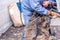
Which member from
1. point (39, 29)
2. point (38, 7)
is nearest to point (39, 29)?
point (39, 29)

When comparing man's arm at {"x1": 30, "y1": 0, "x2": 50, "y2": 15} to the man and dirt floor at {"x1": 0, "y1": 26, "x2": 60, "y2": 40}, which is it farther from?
dirt floor at {"x1": 0, "y1": 26, "x2": 60, "y2": 40}

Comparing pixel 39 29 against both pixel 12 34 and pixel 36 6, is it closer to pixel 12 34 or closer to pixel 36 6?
pixel 36 6

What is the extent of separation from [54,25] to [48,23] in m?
0.10

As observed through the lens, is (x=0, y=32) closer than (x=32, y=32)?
No

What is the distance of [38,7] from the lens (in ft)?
6.80

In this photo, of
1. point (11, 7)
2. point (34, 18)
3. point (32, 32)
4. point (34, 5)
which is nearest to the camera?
point (32, 32)

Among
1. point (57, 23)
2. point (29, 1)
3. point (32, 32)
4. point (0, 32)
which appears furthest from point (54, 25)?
point (0, 32)

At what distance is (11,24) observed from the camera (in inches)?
206

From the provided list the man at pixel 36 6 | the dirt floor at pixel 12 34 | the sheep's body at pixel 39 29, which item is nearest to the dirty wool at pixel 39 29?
the sheep's body at pixel 39 29

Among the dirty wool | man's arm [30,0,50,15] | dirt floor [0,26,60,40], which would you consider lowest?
dirt floor [0,26,60,40]

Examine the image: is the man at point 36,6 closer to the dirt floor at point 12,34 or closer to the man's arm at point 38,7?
the man's arm at point 38,7

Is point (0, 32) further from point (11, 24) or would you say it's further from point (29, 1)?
point (29, 1)

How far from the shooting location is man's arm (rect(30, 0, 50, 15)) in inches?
77.1

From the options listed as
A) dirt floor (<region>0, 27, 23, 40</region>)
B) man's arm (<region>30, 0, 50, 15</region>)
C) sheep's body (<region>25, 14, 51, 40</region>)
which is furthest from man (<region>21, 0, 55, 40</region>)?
dirt floor (<region>0, 27, 23, 40</region>)
